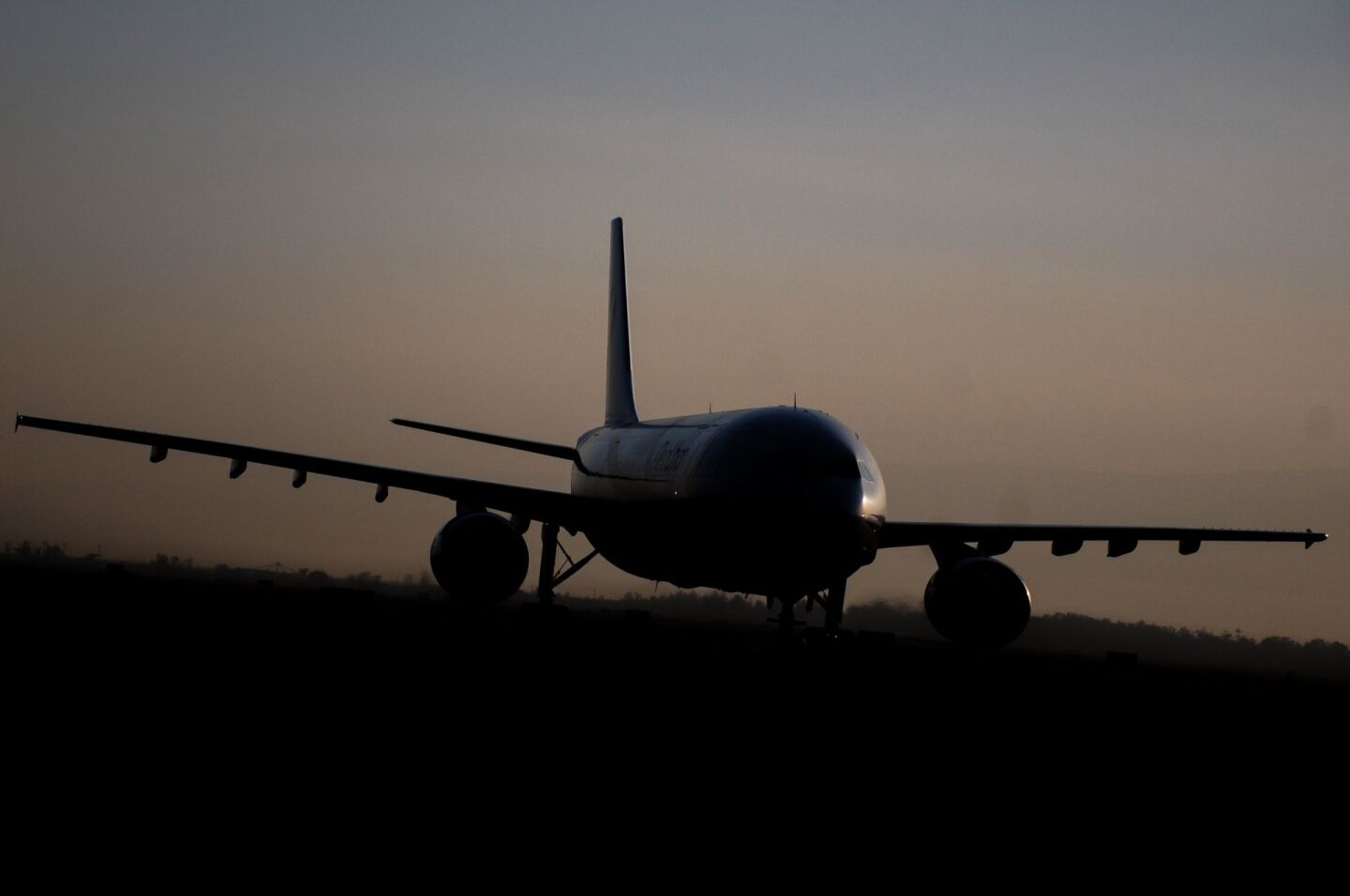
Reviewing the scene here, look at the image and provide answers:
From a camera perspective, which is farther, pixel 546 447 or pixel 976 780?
pixel 546 447

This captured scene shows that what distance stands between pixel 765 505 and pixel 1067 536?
10041 millimetres

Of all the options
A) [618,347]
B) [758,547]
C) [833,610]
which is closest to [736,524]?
[758,547]

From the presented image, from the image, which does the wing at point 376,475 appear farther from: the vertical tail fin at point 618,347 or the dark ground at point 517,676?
the vertical tail fin at point 618,347

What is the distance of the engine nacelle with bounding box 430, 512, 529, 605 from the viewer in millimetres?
30312

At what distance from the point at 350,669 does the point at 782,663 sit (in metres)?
8.15

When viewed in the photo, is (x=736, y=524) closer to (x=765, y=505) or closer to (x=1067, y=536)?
(x=765, y=505)

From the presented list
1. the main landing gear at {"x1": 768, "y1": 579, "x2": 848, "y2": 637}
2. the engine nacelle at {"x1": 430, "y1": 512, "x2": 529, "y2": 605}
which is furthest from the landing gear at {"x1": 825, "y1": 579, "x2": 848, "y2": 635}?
the engine nacelle at {"x1": 430, "y1": 512, "x2": 529, "y2": 605}

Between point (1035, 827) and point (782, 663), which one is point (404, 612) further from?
point (1035, 827)

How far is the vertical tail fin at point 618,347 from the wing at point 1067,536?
16.2 meters

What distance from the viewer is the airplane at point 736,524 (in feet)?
84.7

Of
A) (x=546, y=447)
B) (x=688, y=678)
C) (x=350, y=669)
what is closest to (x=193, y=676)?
(x=350, y=669)

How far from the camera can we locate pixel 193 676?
14.7m

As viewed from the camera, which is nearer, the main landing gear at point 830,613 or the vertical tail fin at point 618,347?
the main landing gear at point 830,613

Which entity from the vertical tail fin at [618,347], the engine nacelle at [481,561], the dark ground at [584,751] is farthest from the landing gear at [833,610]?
the vertical tail fin at [618,347]
